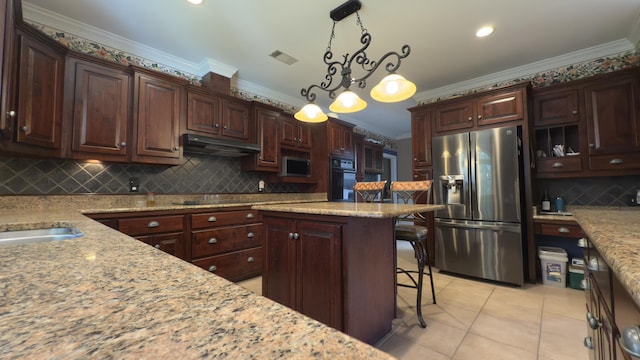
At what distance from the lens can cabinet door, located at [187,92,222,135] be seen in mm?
2945

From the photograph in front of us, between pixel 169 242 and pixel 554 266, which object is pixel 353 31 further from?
pixel 554 266

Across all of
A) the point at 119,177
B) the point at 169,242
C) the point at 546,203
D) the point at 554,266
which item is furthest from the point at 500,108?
the point at 119,177

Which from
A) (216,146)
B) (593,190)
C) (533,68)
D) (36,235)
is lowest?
(36,235)

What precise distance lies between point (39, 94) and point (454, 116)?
4.17 metres

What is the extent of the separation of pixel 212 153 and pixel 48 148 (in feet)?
4.81

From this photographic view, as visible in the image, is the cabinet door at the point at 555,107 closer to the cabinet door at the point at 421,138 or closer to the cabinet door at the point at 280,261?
the cabinet door at the point at 421,138

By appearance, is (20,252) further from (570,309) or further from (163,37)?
(570,309)

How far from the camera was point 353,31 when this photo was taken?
257cm

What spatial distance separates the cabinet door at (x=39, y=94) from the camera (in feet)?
6.24

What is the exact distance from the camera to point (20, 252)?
706 mm

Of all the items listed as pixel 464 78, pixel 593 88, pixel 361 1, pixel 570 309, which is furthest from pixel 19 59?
pixel 593 88

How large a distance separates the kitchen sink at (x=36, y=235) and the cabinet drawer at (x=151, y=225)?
105 centimetres

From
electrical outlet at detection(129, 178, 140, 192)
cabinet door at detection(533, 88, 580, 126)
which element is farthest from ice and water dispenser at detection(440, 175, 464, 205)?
electrical outlet at detection(129, 178, 140, 192)

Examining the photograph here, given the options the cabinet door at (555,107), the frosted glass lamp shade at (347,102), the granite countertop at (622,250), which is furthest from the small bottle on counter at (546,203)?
the granite countertop at (622,250)
